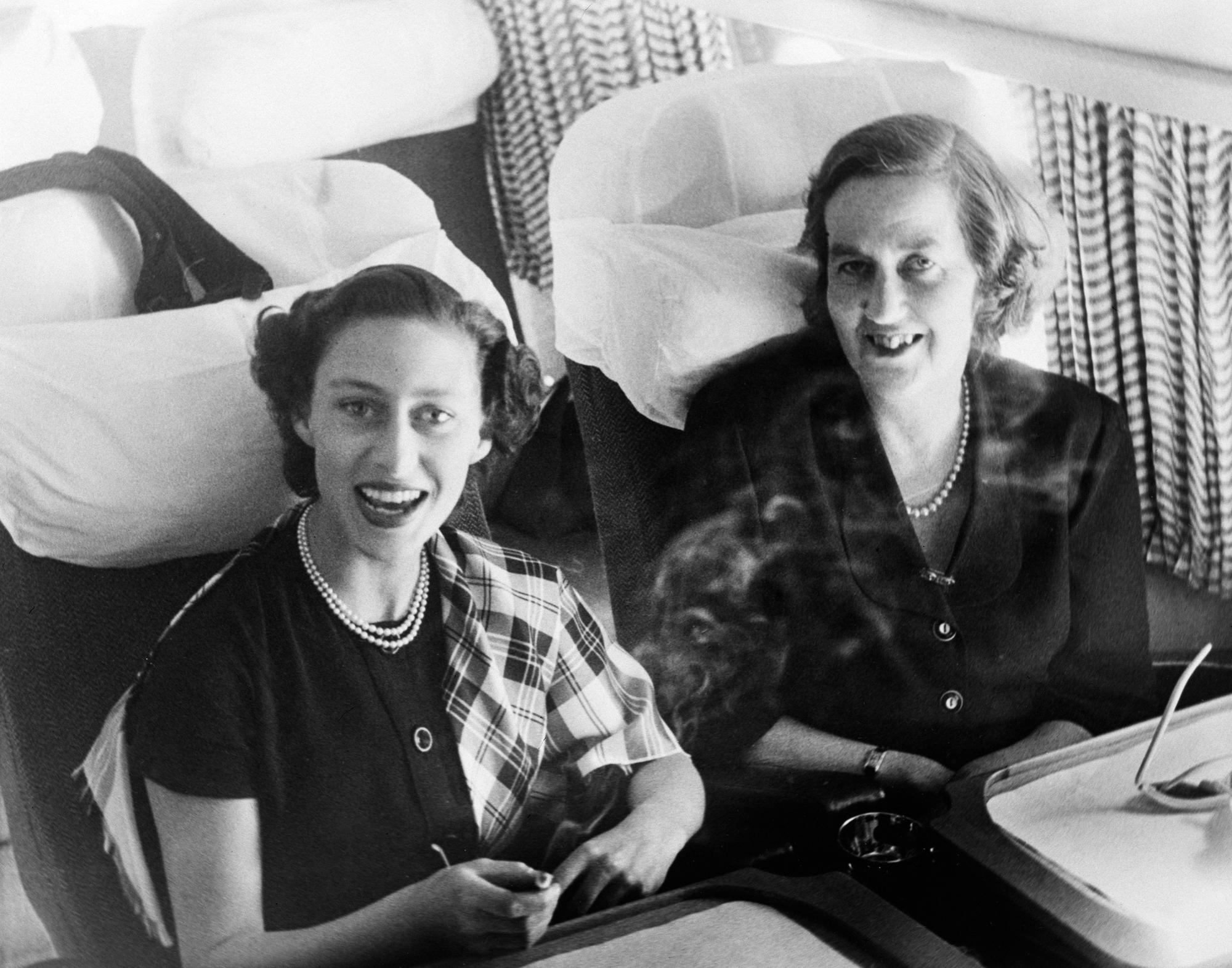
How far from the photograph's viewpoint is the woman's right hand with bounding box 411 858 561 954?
46.6 inches

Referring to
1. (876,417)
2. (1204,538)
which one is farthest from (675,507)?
(1204,538)

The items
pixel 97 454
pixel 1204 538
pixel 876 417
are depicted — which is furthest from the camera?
pixel 1204 538

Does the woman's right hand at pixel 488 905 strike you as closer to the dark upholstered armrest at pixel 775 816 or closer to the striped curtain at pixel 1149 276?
the dark upholstered armrest at pixel 775 816

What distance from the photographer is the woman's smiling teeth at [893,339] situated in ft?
4.48

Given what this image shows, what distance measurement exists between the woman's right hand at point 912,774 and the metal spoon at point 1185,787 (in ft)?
0.68

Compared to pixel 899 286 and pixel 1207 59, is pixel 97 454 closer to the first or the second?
pixel 899 286

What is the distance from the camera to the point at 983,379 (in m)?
1.43

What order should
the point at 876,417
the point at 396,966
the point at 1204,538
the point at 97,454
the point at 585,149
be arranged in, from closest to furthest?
1. the point at 97,454
2. the point at 396,966
3. the point at 585,149
4. the point at 876,417
5. the point at 1204,538

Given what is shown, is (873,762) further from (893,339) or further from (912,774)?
(893,339)

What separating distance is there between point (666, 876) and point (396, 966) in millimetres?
265

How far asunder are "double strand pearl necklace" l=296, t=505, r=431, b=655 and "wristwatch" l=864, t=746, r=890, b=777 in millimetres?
509

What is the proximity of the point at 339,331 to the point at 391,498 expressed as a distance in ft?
0.46

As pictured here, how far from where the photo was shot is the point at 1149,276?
4.91 ft

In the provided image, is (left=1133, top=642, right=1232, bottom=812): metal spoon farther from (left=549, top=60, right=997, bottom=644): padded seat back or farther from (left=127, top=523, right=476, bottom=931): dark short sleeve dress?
(left=127, top=523, right=476, bottom=931): dark short sleeve dress
